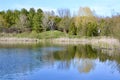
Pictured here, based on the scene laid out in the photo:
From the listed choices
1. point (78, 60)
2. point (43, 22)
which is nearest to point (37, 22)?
point (43, 22)

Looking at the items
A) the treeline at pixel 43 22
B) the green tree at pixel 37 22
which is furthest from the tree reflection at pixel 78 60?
the green tree at pixel 37 22

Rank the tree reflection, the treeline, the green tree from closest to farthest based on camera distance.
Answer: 1. the tree reflection
2. the treeline
3. the green tree

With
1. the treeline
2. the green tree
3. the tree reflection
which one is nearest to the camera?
the tree reflection

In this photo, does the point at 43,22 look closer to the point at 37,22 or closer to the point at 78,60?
the point at 37,22

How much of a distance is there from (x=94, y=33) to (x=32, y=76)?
3596 cm

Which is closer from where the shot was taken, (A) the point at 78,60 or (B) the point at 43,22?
(A) the point at 78,60

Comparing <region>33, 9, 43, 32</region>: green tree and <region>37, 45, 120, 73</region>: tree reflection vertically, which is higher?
<region>33, 9, 43, 32</region>: green tree

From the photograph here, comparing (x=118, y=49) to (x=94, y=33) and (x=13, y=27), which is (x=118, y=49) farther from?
(x=13, y=27)

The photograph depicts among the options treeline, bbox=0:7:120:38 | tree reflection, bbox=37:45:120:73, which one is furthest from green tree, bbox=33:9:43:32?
tree reflection, bbox=37:45:120:73

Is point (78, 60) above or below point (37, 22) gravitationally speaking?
below

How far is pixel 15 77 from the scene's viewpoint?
451 inches

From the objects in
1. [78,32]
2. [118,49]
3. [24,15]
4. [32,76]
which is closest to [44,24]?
[24,15]

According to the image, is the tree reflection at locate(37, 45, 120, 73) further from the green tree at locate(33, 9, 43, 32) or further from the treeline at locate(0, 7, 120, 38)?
the green tree at locate(33, 9, 43, 32)

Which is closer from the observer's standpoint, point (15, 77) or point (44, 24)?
point (15, 77)
